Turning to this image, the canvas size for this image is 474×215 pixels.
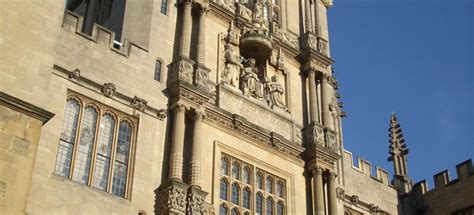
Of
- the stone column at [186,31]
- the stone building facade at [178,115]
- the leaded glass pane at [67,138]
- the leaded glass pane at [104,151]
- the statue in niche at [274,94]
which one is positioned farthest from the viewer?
the statue in niche at [274,94]

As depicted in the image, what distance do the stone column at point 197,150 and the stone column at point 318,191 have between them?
16.4 feet

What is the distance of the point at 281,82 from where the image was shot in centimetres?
2770

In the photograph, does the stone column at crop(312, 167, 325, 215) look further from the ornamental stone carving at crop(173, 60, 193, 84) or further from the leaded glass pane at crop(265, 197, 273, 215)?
the ornamental stone carving at crop(173, 60, 193, 84)

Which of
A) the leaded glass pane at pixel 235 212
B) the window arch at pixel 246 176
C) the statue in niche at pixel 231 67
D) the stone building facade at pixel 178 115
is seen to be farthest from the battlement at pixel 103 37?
the leaded glass pane at pixel 235 212

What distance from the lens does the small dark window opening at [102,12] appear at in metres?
24.3

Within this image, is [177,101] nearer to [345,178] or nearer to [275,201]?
[275,201]

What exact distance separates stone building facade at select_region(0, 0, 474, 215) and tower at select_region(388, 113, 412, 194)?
0.67m

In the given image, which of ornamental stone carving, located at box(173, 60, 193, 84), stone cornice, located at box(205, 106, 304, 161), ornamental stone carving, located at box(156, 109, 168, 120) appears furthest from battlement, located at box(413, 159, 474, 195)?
ornamental stone carving, located at box(156, 109, 168, 120)

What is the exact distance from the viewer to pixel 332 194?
25.4m

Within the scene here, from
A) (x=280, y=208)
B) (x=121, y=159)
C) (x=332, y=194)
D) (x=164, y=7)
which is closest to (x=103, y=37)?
(x=164, y=7)

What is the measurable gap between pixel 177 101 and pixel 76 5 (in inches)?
371

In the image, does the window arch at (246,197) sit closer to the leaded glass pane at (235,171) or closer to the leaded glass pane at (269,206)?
the leaded glass pane at (235,171)

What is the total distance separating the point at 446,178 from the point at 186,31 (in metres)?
13.8

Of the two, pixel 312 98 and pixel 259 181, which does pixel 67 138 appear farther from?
pixel 312 98
